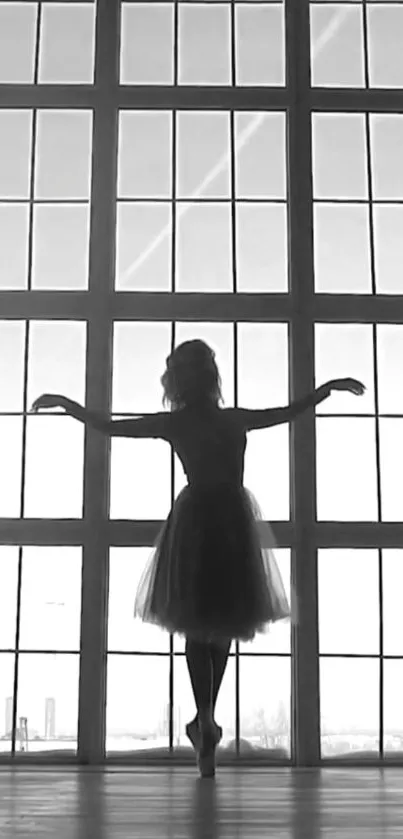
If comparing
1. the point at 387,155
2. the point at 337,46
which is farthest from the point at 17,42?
the point at 387,155

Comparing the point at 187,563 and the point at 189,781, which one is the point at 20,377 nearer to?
the point at 187,563

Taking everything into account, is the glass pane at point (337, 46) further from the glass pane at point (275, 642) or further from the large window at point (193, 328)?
the glass pane at point (275, 642)

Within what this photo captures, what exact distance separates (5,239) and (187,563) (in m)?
1.95

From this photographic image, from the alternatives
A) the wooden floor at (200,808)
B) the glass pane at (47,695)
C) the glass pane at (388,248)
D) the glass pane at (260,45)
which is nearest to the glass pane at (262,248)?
the glass pane at (388,248)

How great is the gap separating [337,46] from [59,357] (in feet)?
5.91

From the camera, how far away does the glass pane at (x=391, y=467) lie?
4.60 metres

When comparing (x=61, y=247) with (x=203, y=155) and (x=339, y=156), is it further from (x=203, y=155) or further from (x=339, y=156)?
(x=339, y=156)

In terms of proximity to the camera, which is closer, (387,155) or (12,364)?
(12,364)

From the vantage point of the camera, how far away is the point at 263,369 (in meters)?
4.71

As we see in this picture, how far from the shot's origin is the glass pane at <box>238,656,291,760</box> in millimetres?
4352

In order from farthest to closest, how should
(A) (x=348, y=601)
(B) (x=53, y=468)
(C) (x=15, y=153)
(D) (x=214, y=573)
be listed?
(C) (x=15, y=153) → (B) (x=53, y=468) → (A) (x=348, y=601) → (D) (x=214, y=573)

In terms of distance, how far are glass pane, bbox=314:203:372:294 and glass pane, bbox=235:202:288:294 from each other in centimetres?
14

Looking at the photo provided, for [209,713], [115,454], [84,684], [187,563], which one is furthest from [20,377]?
[209,713]

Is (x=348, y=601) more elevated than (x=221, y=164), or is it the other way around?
(x=221, y=164)
